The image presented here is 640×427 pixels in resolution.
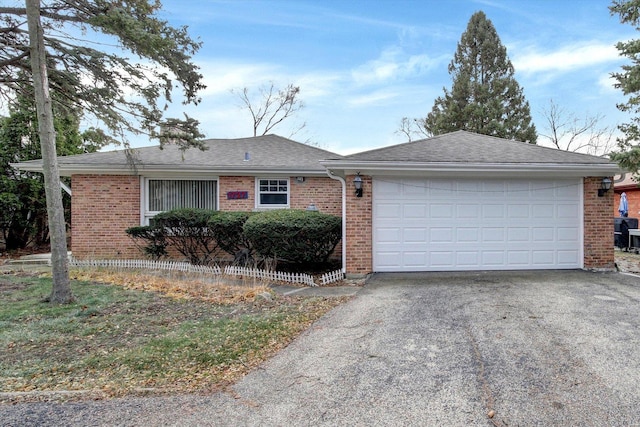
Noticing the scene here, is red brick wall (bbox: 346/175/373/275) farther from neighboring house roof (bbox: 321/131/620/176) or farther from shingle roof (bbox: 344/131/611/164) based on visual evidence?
shingle roof (bbox: 344/131/611/164)

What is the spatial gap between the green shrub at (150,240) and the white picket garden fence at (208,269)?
31 centimetres

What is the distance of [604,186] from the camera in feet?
27.6

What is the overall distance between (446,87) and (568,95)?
810cm

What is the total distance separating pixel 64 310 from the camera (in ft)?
19.2

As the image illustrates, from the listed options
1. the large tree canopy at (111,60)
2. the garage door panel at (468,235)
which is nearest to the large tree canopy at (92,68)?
the large tree canopy at (111,60)

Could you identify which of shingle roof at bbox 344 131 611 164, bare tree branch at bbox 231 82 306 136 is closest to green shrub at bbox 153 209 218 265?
shingle roof at bbox 344 131 611 164

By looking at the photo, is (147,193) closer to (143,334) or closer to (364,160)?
(364,160)

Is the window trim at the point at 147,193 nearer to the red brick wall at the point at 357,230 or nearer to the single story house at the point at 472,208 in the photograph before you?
the single story house at the point at 472,208

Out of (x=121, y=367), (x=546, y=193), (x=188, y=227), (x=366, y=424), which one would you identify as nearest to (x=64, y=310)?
(x=121, y=367)

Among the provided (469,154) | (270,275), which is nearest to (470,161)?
(469,154)

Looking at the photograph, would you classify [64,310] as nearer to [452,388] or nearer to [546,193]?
[452,388]

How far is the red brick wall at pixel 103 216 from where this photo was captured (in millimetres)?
10484

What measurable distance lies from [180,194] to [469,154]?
792 centimetres

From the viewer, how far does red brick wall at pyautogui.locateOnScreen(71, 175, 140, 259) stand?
10.5 metres
